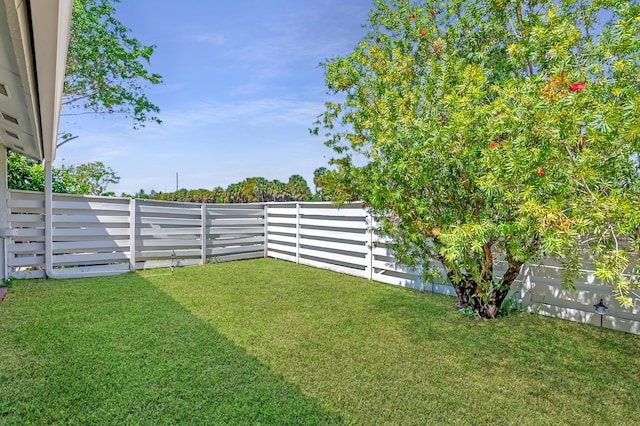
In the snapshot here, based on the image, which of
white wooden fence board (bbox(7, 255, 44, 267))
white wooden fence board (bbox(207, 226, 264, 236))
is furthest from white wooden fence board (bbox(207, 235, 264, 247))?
white wooden fence board (bbox(7, 255, 44, 267))

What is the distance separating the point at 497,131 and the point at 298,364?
2.35m

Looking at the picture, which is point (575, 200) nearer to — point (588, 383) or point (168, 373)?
point (588, 383)

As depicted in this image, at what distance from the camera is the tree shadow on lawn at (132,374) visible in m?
2.07

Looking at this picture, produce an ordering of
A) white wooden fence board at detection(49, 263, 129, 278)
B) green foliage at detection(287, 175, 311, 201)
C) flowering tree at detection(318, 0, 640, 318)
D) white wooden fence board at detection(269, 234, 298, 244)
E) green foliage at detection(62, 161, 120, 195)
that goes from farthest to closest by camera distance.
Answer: green foliage at detection(287, 175, 311, 201) → green foliage at detection(62, 161, 120, 195) → white wooden fence board at detection(269, 234, 298, 244) → white wooden fence board at detection(49, 263, 129, 278) → flowering tree at detection(318, 0, 640, 318)

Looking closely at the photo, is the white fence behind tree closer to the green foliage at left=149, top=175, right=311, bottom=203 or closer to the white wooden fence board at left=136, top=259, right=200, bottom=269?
the white wooden fence board at left=136, top=259, right=200, bottom=269

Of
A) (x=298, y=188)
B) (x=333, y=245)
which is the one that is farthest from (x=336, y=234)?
(x=298, y=188)

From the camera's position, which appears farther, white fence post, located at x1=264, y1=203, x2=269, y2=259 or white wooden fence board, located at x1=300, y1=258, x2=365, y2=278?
white fence post, located at x1=264, y1=203, x2=269, y2=259

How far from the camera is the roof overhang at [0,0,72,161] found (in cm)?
154

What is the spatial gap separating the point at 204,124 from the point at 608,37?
13478mm

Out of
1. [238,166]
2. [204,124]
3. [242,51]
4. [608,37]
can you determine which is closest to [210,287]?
[608,37]

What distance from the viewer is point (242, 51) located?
9.10 metres

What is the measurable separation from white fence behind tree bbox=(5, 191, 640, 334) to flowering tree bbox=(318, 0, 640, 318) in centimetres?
65

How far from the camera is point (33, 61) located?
213 centimetres

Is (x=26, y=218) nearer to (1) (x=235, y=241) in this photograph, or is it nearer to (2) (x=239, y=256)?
(1) (x=235, y=241)
